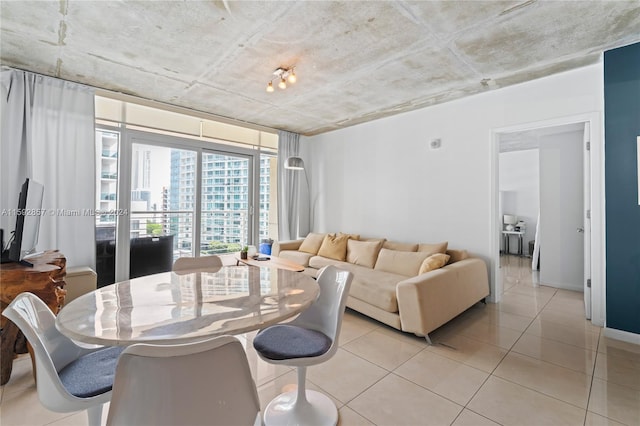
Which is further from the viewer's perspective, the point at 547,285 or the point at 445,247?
the point at 547,285

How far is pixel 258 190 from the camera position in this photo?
212 inches

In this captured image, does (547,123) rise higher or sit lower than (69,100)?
lower

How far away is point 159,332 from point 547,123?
4.09 meters

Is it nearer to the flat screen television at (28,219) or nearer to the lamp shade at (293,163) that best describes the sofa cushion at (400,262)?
the lamp shade at (293,163)

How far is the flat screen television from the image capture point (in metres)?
2.28

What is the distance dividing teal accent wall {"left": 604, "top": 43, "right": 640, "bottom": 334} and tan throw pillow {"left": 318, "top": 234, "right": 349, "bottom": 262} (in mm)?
2968

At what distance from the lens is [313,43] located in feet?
8.34

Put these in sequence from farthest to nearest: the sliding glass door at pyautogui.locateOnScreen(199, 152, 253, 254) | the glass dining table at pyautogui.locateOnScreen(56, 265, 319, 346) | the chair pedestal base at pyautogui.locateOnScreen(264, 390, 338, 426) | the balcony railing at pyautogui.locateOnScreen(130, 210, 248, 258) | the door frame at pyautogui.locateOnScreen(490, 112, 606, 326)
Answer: the sliding glass door at pyautogui.locateOnScreen(199, 152, 253, 254)
the balcony railing at pyautogui.locateOnScreen(130, 210, 248, 258)
the door frame at pyautogui.locateOnScreen(490, 112, 606, 326)
the chair pedestal base at pyautogui.locateOnScreen(264, 390, 338, 426)
the glass dining table at pyautogui.locateOnScreen(56, 265, 319, 346)

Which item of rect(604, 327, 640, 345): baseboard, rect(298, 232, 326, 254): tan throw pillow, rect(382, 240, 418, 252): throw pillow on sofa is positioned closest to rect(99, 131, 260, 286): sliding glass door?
rect(298, 232, 326, 254): tan throw pillow

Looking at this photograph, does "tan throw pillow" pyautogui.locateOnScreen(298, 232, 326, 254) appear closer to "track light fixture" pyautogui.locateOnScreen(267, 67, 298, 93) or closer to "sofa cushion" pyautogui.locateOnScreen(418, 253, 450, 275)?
"sofa cushion" pyautogui.locateOnScreen(418, 253, 450, 275)

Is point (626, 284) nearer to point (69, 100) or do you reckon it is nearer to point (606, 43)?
point (606, 43)

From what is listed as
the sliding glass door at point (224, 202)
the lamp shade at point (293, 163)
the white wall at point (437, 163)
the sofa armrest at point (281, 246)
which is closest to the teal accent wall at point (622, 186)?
the white wall at point (437, 163)

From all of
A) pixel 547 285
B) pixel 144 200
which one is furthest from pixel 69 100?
pixel 547 285

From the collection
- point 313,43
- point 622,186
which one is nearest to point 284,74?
point 313,43
